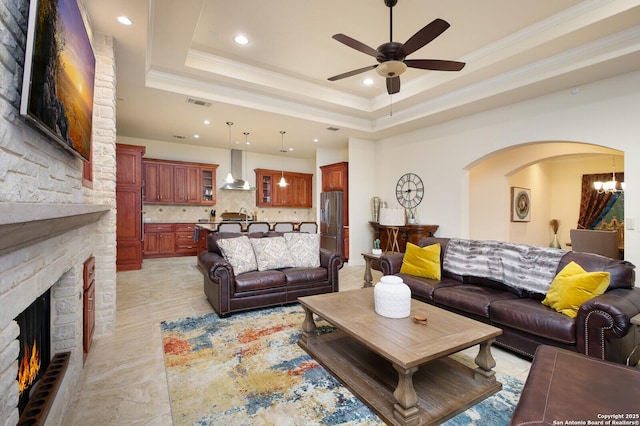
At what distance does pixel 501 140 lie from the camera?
186 inches

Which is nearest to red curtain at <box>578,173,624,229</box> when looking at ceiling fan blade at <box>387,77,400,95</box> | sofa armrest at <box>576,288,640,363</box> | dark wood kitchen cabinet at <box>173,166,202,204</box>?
sofa armrest at <box>576,288,640,363</box>

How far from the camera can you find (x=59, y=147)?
168 cm

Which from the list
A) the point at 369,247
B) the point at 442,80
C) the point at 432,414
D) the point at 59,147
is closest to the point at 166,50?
the point at 59,147

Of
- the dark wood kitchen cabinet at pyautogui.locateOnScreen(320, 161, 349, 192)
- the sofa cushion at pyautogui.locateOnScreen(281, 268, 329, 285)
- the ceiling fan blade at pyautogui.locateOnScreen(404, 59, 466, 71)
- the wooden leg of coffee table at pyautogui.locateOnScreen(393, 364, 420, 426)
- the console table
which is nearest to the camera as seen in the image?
the wooden leg of coffee table at pyautogui.locateOnScreen(393, 364, 420, 426)

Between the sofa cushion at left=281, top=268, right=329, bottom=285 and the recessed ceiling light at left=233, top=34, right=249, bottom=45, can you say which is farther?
the sofa cushion at left=281, top=268, right=329, bottom=285

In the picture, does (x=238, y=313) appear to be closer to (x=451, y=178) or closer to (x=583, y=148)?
(x=451, y=178)

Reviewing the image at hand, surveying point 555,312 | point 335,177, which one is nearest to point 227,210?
point 335,177

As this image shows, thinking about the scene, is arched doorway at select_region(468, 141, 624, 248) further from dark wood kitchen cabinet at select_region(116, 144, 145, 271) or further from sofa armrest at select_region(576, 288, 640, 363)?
dark wood kitchen cabinet at select_region(116, 144, 145, 271)

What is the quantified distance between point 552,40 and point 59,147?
461cm

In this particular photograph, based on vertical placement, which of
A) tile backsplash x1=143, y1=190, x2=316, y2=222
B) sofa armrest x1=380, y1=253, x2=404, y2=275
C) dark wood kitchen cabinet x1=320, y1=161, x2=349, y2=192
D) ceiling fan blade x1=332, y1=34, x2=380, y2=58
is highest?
ceiling fan blade x1=332, y1=34, x2=380, y2=58

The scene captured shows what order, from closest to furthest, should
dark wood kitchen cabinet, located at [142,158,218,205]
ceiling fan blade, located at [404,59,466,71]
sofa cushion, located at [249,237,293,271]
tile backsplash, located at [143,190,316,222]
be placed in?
ceiling fan blade, located at [404,59,466,71] → sofa cushion, located at [249,237,293,271] → dark wood kitchen cabinet, located at [142,158,218,205] → tile backsplash, located at [143,190,316,222]

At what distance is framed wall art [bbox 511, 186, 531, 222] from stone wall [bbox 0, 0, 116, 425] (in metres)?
7.77

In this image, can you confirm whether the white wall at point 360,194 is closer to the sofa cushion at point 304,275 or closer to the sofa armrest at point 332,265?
the sofa armrest at point 332,265

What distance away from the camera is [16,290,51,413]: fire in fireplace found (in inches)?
56.3
